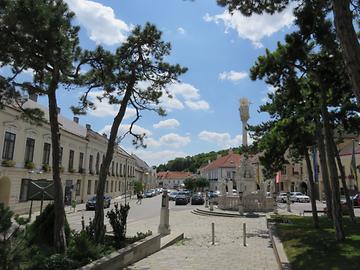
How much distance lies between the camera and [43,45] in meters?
7.93

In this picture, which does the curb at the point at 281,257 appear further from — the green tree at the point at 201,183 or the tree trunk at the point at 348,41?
the green tree at the point at 201,183

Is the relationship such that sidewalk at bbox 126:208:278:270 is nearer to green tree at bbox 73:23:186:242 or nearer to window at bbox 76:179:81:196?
green tree at bbox 73:23:186:242

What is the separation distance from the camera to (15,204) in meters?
29.6

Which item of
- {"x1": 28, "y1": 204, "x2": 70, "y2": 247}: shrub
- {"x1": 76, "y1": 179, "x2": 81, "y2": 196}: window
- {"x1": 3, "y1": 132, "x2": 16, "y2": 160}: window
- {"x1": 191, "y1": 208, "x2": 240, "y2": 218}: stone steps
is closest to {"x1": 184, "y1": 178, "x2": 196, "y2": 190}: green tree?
{"x1": 76, "y1": 179, "x2": 81, "y2": 196}: window

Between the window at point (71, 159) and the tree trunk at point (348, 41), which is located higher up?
the window at point (71, 159)

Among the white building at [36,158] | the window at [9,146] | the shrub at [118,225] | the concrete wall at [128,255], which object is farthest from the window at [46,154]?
the shrub at [118,225]

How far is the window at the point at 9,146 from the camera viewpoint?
94.0 feet

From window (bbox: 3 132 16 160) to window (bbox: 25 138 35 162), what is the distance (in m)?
2.33

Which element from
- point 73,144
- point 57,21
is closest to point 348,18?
point 57,21

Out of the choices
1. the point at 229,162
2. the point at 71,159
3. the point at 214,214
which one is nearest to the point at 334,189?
the point at 214,214

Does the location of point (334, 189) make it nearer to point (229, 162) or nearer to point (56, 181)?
point (56, 181)

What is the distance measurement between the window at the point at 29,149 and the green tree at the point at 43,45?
24758mm

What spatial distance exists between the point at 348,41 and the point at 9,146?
2771cm

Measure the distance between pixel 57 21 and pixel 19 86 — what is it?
2.17m
